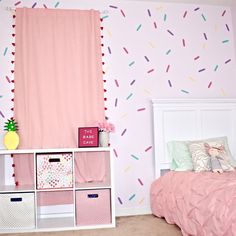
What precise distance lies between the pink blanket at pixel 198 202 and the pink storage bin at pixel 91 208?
0.54 meters

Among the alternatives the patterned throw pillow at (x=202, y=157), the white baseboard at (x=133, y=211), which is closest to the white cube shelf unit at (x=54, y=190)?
the white baseboard at (x=133, y=211)

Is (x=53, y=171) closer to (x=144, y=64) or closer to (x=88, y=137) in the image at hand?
(x=88, y=137)

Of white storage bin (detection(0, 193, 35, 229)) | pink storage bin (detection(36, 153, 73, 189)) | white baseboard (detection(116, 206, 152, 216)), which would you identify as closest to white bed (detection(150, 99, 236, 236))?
white baseboard (detection(116, 206, 152, 216))

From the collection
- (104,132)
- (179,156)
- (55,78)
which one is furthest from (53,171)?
(179,156)

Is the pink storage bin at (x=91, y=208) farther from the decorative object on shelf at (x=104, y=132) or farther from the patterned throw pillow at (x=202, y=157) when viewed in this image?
the patterned throw pillow at (x=202, y=157)

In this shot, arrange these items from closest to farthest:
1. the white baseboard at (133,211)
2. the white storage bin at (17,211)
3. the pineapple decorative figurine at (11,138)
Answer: the white storage bin at (17,211)
the pineapple decorative figurine at (11,138)
the white baseboard at (133,211)

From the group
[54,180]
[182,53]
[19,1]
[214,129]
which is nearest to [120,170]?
[54,180]

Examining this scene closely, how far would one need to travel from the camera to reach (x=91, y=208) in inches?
103

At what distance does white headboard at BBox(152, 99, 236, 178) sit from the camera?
3051 millimetres

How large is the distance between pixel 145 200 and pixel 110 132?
796 millimetres

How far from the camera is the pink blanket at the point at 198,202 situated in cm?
172

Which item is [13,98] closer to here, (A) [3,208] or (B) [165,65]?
(A) [3,208]

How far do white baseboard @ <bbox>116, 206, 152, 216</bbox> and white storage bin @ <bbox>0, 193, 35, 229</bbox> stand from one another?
878 mm

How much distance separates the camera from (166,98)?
3.12 meters
